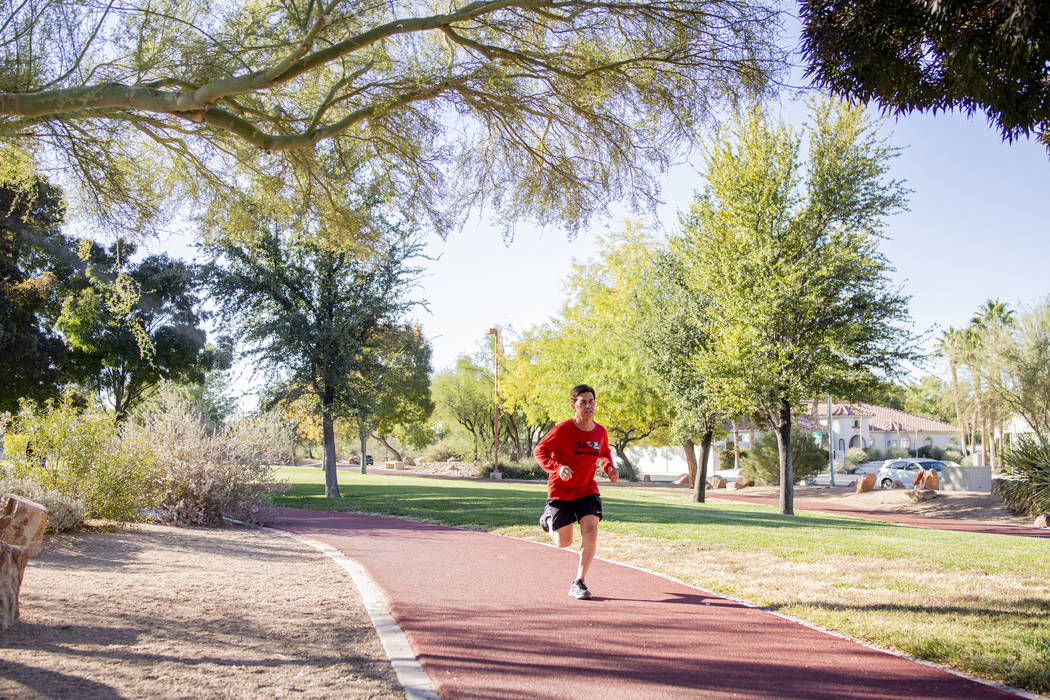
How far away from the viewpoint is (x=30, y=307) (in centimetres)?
2752

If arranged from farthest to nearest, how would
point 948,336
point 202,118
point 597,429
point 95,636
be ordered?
1. point 948,336
2. point 597,429
3. point 202,118
4. point 95,636

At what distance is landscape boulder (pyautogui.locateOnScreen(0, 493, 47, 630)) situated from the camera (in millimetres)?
5031

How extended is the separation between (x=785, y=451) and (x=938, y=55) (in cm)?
1424

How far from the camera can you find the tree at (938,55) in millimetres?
5098

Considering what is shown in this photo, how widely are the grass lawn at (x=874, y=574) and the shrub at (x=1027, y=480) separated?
6.53 metres

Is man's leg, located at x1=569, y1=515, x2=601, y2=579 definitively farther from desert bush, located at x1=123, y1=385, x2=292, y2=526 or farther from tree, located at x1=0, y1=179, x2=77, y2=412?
tree, located at x1=0, y1=179, x2=77, y2=412

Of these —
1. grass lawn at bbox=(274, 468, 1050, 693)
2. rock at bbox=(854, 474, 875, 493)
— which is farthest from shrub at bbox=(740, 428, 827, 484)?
grass lawn at bbox=(274, 468, 1050, 693)

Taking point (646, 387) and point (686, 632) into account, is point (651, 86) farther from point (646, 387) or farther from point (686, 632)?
point (646, 387)

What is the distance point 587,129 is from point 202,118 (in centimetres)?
410

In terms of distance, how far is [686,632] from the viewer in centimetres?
567

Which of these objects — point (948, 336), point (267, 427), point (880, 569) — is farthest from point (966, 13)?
point (948, 336)

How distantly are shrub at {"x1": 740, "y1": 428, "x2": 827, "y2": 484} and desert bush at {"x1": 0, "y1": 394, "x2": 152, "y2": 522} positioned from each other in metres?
26.7

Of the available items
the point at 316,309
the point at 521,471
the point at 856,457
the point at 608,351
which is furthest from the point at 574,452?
the point at 856,457


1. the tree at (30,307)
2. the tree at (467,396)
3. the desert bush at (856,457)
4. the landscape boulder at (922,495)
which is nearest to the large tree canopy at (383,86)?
the tree at (30,307)
